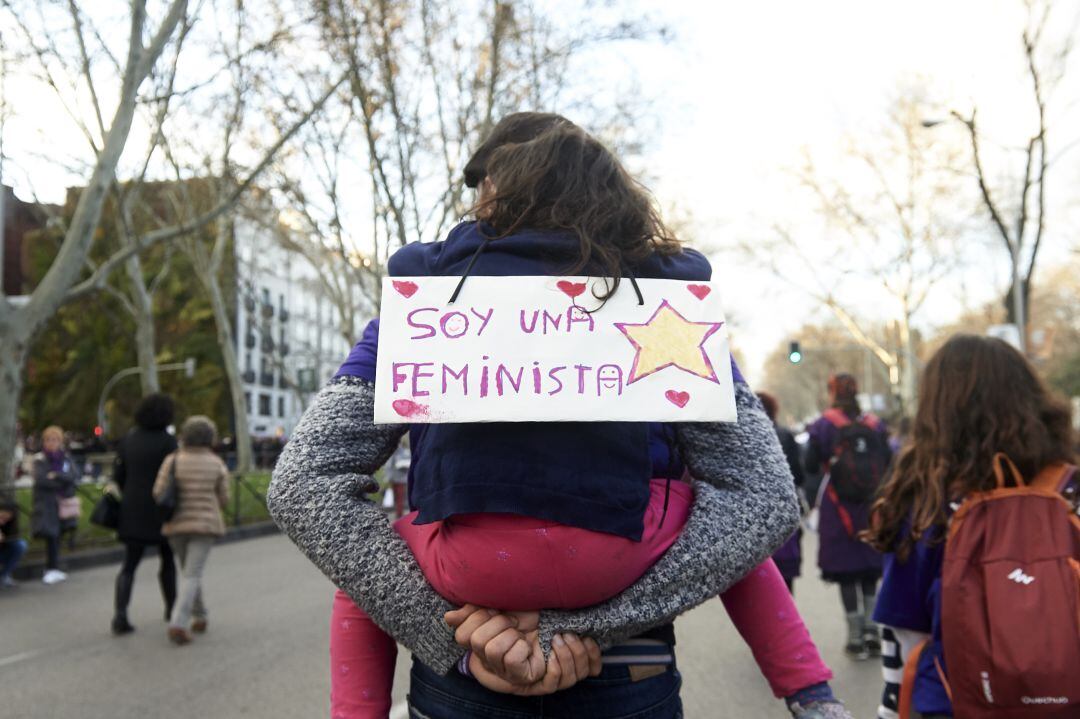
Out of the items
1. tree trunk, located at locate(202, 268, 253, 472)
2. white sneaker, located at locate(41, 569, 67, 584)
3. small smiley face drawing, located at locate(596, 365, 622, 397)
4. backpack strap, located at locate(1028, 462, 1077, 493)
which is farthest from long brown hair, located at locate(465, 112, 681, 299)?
tree trunk, located at locate(202, 268, 253, 472)

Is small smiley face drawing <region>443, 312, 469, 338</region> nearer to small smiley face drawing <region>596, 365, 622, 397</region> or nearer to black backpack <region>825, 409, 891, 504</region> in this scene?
small smiley face drawing <region>596, 365, 622, 397</region>

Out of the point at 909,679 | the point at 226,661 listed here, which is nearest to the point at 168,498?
the point at 226,661

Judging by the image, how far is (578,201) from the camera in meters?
1.63

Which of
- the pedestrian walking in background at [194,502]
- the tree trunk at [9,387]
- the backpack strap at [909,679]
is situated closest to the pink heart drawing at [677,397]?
the backpack strap at [909,679]

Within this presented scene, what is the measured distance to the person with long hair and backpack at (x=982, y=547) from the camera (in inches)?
87.9

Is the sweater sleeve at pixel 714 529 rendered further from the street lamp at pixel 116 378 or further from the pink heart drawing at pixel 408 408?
the street lamp at pixel 116 378

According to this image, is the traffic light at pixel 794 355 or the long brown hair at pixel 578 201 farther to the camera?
the traffic light at pixel 794 355

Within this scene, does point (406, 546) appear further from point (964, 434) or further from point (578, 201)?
point (964, 434)

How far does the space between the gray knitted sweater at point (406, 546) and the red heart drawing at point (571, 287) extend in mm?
290

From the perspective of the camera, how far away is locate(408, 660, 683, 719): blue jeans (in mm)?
1546

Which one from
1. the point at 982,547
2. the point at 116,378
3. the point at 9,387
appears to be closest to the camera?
the point at 982,547

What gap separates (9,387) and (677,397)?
12.6 m

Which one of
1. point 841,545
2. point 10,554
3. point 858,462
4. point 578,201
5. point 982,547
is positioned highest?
point 578,201

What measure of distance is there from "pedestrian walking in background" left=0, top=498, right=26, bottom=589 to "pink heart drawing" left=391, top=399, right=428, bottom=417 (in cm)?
1009
